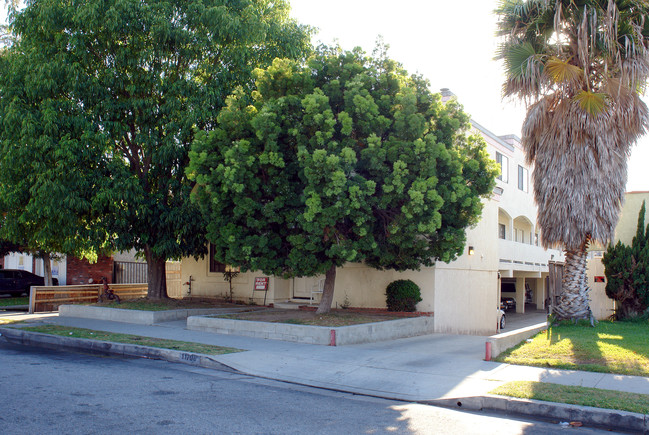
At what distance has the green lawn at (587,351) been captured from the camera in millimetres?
10289

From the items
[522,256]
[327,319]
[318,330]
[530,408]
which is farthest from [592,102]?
[522,256]

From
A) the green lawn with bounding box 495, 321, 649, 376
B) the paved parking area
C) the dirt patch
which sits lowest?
the paved parking area

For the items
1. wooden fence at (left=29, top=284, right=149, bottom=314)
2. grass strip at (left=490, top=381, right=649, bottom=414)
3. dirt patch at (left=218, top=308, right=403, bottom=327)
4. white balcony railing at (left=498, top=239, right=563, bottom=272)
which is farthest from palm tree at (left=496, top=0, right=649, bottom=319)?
wooden fence at (left=29, top=284, right=149, bottom=314)

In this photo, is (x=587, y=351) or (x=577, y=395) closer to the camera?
(x=577, y=395)

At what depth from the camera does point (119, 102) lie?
17578 millimetres

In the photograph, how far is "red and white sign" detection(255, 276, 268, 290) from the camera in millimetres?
20077

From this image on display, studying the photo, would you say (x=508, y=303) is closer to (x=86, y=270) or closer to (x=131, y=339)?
(x=86, y=270)

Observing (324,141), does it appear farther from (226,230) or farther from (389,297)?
(389,297)

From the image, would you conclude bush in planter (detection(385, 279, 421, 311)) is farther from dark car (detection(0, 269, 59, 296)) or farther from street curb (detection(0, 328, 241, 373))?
dark car (detection(0, 269, 59, 296))

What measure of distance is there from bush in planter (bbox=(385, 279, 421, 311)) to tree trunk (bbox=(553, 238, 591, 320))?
429 centimetres

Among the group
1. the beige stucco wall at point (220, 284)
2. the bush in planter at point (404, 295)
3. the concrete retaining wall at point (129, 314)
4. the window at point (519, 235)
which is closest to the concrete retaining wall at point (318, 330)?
the bush in planter at point (404, 295)

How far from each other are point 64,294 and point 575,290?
18.4 metres

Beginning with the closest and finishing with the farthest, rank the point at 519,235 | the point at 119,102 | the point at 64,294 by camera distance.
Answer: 1. the point at 119,102
2. the point at 64,294
3. the point at 519,235

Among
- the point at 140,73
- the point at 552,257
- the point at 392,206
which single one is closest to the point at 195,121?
the point at 140,73
